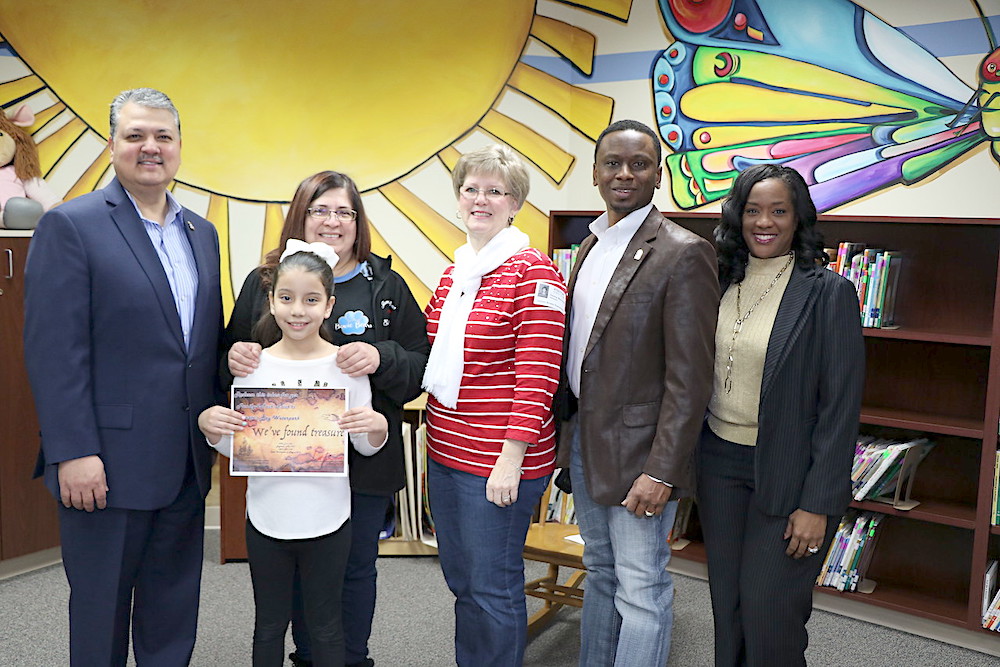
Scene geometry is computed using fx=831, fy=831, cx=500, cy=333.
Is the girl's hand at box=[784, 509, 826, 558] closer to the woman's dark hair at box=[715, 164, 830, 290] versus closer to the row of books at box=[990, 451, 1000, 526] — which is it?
the woman's dark hair at box=[715, 164, 830, 290]

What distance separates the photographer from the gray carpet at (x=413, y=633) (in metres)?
2.92

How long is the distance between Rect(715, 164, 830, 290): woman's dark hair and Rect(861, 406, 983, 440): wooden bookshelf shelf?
4.13ft

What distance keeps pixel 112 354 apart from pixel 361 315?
0.62 m

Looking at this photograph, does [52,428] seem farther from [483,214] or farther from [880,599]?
[880,599]

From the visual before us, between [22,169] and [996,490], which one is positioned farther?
[22,169]

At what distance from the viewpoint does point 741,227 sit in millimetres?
2225

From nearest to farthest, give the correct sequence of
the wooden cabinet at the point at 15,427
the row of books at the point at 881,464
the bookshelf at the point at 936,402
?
1. the bookshelf at the point at 936,402
2. the row of books at the point at 881,464
3. the wooden cabinet at the point at 15,427

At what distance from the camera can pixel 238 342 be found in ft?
7.20

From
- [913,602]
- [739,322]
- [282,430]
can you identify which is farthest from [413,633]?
[913,602]

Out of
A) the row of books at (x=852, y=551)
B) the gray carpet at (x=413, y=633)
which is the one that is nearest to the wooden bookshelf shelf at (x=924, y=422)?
the row of books at (x=852, y=551)

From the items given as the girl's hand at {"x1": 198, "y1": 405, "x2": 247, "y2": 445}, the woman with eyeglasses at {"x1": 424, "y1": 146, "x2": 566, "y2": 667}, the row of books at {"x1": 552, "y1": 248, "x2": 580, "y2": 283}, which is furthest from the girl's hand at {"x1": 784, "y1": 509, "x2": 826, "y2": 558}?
the row of books at {"x1": 552, "y1": 248, "x2": 580, "y2": 283}

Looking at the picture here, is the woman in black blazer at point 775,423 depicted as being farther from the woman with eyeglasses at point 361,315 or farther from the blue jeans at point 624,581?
the woman with eyeglasses at point 361,315

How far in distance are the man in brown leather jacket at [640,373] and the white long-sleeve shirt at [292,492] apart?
0.65m

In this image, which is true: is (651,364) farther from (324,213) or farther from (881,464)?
(881,464)
